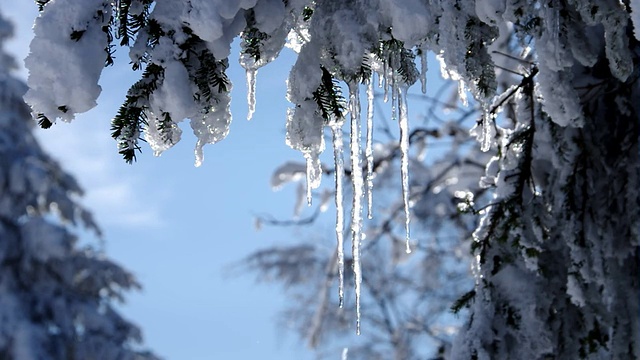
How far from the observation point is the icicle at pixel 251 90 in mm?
2341

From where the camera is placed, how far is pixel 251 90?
2.44 metres

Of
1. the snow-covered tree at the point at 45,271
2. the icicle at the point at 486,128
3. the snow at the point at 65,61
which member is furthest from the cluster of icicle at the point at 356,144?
the snow-covered tree at the point at 45,271

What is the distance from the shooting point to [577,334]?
3287mm

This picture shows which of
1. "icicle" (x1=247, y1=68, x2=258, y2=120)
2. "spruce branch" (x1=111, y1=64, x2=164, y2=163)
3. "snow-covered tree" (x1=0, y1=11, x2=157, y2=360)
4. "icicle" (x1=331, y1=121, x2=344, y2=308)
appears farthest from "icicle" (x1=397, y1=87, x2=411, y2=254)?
"snow-covered tree" (x1=0, y1=11, x2=157, y2=360)

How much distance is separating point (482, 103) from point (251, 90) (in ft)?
2.69

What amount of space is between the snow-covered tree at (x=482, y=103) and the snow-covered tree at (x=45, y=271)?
30.3ft

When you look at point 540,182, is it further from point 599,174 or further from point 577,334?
point 577,334

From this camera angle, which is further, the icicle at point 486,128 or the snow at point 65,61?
the icicle at point 486,128

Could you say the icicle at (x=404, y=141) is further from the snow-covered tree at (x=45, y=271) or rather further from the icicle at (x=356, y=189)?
the snow-covered tree at (x=45, y=271)

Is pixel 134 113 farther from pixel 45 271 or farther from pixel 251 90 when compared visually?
pixel 45 271

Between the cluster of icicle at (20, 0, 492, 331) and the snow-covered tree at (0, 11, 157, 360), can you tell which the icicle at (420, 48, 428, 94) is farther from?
the snow-covered tree at (0, 11, 157, 360)

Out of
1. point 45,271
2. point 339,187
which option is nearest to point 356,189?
point 339,187

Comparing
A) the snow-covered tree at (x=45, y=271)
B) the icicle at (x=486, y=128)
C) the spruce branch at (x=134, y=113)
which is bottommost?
the spruce branch at (x=134, y=113)

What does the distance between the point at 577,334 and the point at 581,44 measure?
1.43m
